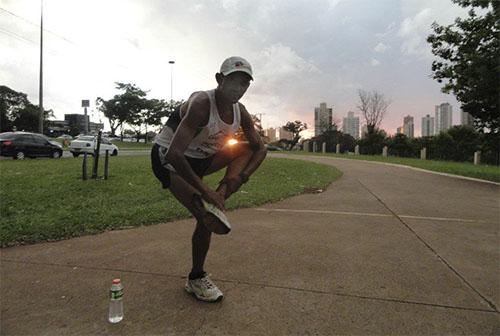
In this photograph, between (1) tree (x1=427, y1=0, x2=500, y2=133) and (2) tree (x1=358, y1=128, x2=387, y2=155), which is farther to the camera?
(2) tree (x1=358, y1=128, x2=387, y2=155)

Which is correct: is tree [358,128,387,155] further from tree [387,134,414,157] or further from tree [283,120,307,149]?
tree [283,120,307,149]

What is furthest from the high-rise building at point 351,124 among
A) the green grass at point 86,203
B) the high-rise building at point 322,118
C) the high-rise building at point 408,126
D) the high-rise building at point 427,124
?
the green grass at point 86,203

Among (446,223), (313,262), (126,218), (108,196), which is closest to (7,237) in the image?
(126,218)

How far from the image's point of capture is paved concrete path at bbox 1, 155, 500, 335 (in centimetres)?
230

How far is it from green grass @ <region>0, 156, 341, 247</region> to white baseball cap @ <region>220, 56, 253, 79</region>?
314 centimetres

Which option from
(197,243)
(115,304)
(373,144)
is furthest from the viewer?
(373,144)

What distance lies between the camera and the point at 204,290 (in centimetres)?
259

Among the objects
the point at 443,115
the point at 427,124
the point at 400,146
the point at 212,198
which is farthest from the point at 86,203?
the point at 427,124

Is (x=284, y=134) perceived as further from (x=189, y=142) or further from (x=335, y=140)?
(x=189, y=142)

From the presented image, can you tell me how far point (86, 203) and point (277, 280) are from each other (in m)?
4.20

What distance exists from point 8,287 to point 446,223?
17.9 ft

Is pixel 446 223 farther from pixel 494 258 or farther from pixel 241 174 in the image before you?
pixel 241 174

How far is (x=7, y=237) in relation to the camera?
4086 mm

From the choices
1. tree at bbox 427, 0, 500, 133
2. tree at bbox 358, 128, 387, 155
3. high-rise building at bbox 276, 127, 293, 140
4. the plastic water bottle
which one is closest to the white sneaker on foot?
the plastic water bottle
